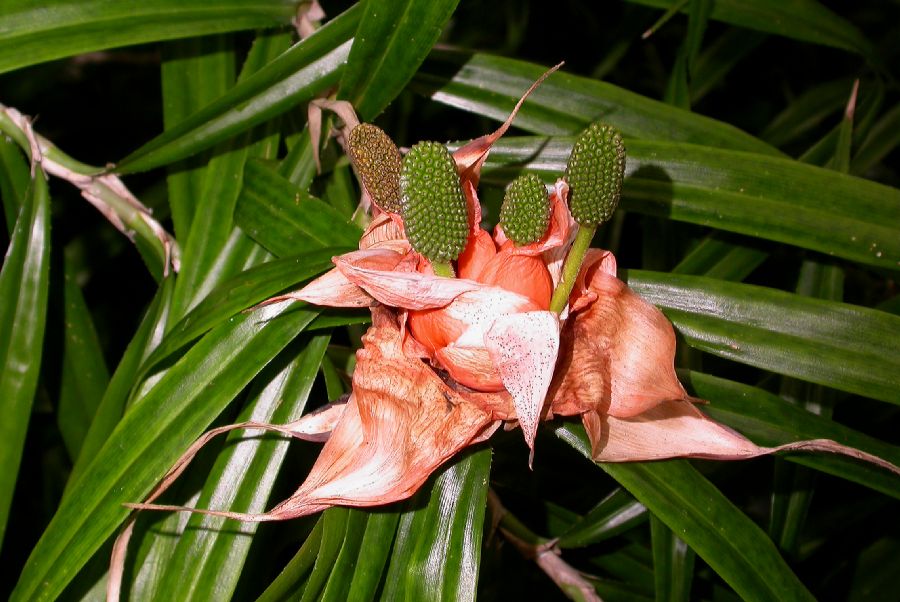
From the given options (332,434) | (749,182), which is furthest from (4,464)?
(749,182)

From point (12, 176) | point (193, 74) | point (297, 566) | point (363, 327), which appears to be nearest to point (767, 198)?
point (363, 327)

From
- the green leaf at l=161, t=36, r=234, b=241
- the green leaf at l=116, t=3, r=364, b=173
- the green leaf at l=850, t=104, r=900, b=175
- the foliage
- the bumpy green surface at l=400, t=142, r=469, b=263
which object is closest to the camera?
the bumpy green surface at l=400, t=142, r=469, b=263

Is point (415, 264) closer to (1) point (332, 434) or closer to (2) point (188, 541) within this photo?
(1) point (332, 434)

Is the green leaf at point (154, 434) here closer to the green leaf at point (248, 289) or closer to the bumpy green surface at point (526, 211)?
the green leaf at point (248, 289)

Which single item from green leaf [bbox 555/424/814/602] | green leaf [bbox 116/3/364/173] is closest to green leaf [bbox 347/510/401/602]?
green leaf [bbox 555/424/814/602]

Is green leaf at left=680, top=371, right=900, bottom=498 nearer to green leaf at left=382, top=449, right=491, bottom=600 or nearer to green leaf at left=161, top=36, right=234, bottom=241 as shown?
green leaf at left=382, top=449, right=491, bottom=600

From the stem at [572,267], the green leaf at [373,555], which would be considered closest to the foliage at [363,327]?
the green leaf at [373,555]

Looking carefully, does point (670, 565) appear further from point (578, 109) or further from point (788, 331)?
point (578, 109)
